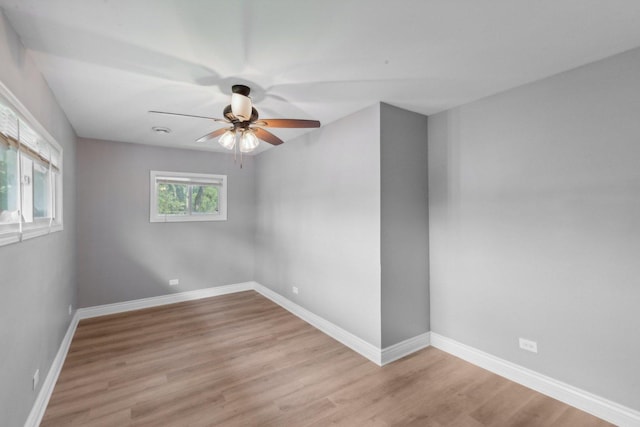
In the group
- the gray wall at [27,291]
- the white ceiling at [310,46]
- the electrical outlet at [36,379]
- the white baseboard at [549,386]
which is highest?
the white ceiling at [310,46]

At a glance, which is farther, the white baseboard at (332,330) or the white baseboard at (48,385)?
the white baseboard at (332,330)

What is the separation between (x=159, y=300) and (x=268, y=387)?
2.94 meters

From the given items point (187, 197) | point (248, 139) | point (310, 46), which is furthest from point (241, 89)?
point (187, 197)

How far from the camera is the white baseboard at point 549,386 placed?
1.95 meters

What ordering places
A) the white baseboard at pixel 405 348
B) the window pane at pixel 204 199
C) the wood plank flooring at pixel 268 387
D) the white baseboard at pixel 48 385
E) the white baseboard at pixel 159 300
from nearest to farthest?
the white baseboard at pixel 48 385, the wood plank flooring at pixel 268 387, the white baseboard at pixel 405 348, the white baseboard at pixel 159 300, the window pane at pixel 204 199

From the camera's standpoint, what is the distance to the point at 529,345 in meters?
2.38

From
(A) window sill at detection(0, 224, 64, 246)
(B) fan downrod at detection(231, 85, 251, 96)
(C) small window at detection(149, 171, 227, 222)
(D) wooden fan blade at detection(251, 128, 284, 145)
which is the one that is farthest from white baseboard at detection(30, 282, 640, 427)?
(B) fan downrod at detection(231, 85, 251, 96)

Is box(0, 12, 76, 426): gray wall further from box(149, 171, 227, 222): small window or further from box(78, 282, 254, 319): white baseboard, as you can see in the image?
box(149, 171, 227, 222): small window

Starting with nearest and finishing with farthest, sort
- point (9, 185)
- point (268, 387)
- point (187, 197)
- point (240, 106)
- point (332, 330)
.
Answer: point (9, 185)
point (240, 106)
point (268, 387)
point (332, 330)
point (187, 197)

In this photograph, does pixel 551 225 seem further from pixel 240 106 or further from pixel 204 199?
pixel 204 199

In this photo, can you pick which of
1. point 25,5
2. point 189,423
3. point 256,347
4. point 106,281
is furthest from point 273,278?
point 25,5

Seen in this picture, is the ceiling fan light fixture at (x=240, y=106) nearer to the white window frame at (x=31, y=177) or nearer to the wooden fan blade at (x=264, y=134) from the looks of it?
the wooden fan blade at (x=264, y=134)

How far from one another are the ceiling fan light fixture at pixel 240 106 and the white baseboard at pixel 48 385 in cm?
247

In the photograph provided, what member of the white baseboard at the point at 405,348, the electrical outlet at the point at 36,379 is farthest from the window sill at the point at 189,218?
the white baseboard at the point at 405,348
